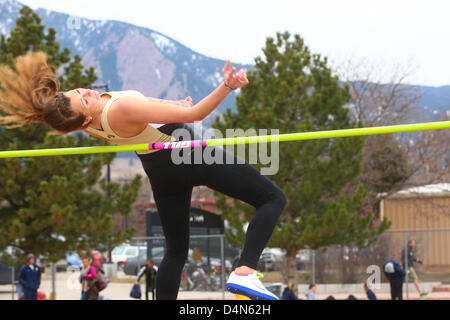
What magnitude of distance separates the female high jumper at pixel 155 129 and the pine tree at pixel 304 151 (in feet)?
38.5

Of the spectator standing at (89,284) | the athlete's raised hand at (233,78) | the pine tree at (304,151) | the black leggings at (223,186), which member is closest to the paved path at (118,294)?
the pine tree at (304,151)

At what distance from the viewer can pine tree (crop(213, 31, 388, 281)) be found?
15.8 metres

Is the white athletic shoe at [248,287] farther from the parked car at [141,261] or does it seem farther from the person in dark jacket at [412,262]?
the parked car at [141,261]

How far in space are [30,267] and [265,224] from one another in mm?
11616

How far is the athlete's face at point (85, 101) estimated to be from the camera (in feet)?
11.9

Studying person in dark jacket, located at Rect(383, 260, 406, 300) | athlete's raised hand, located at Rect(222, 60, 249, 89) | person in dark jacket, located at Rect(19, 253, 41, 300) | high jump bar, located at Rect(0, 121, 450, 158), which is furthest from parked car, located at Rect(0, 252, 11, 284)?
athlete's raised hand, located at Rect(222, 60, 249, 89)

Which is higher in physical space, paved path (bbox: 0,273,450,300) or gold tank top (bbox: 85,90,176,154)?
gold tank top (bbox: 85,90,176,154)

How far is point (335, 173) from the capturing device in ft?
53.5

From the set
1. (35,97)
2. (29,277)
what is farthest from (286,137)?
(29,277)

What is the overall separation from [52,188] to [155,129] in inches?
444

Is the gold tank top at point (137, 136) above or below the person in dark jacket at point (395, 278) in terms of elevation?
above

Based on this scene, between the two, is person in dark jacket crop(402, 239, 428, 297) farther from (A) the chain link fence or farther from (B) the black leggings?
(B) the black leggings

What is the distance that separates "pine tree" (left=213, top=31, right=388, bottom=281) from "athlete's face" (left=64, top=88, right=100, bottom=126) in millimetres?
Result: 11918

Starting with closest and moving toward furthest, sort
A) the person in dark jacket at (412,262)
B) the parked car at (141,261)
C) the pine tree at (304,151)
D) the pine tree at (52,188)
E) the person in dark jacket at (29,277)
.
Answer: the person in dark jacket at (29,277) → the pine tree at (52,188) → the pine tree at (304,151) → the person in dark jacket at (412,262) → the parked car at (141,261)
